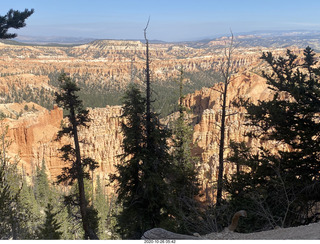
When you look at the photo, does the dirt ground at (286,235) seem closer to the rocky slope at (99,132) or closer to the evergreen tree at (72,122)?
the evergreen tree at (72,122)

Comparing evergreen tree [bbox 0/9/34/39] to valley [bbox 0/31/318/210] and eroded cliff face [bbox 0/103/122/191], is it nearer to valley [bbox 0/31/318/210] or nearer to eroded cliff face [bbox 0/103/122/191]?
valley [bbox 0/31/318/210]

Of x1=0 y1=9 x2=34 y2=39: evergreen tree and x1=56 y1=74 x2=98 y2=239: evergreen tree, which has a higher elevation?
x1=0 y1=9 x2=34 y2=39: evergreen tree

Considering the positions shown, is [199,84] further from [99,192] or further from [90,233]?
[90,233]

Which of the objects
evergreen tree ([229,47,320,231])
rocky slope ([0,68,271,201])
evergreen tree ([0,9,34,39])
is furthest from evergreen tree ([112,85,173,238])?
rocky slope ([0,68,271,201])

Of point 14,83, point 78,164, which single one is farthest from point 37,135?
point 14,83

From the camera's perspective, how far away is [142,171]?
37.3ft

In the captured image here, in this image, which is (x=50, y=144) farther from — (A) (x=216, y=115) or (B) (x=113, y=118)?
(A) (x=216, y=115)

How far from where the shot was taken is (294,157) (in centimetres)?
1031

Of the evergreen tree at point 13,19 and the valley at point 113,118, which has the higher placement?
the evergreen tree at point 13,19

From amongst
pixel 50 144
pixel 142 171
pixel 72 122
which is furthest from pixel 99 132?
pixel 142 171

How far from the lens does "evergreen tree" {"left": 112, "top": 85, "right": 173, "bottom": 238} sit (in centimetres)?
1098

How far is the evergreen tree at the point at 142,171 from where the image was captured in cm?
1098

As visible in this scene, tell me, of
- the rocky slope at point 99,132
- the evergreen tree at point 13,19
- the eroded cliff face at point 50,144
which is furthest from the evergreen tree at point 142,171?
the eroded cliff face at point 50,144

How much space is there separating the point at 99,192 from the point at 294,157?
30062 millimetres
